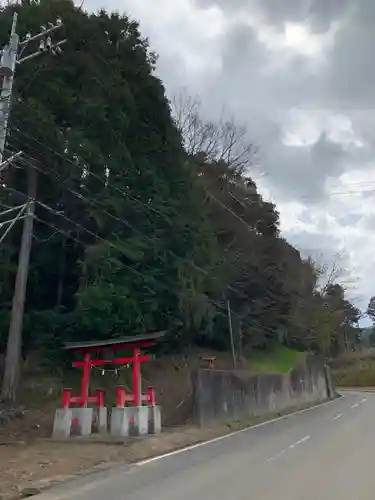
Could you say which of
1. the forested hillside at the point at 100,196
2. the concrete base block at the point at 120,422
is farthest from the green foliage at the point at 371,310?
the concrete base block at the point at 120,422

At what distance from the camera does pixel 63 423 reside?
18266 mm

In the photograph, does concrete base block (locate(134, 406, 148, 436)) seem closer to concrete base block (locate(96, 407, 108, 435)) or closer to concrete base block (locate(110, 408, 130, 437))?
concrete base block (locate(110, 408, 130, 437))

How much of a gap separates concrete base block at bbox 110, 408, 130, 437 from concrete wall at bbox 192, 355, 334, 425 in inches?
156

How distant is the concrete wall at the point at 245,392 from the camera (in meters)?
22.0

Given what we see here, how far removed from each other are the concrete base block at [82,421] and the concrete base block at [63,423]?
218 millimetres

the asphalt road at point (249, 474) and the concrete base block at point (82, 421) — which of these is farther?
the concrete base block at point (82, 421)

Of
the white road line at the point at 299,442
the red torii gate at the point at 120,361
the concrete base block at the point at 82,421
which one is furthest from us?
the red torii gate at the point at 120,361

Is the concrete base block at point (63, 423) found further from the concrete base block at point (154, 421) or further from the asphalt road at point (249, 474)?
the asphalt road at point (249, 474)

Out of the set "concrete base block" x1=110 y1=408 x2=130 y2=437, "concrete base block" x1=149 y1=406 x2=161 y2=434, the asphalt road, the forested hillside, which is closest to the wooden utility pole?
the forested hillside

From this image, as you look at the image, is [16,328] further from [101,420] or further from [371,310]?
[371,310]

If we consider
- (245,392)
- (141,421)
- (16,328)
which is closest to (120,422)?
(141,421)

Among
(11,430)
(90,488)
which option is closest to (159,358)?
(11,430)

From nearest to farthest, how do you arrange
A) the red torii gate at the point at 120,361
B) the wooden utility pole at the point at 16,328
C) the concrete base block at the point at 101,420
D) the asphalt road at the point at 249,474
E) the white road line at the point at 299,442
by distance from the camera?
1. the asphalt road at the point at 249,474
2. the white road line at the point at 299,442
3. the red torii gate at the point at 120,361
4. the concrete base block at the point at 101,420
5. the wooden utility pole at the point at 16,328

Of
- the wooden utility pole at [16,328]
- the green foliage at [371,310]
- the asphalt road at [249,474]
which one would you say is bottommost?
the asphalt road at [249,474]
